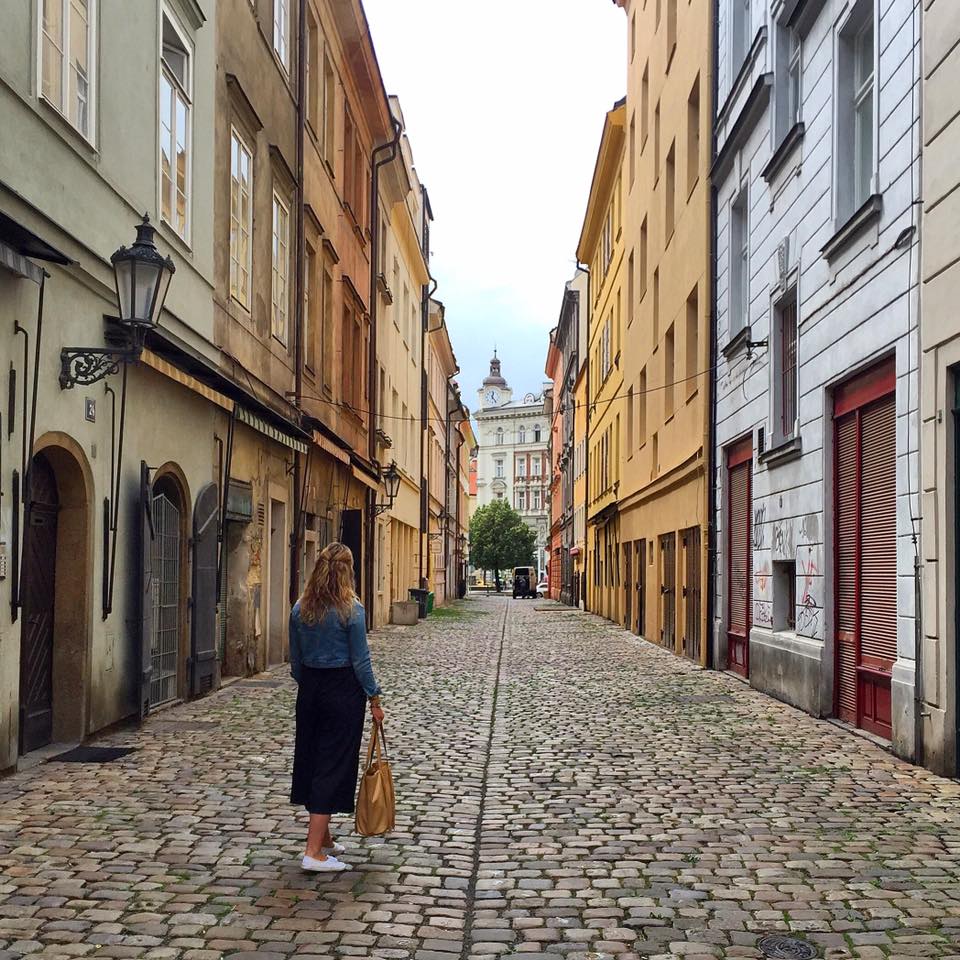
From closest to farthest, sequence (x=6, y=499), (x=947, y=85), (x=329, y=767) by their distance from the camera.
A: (x=329, y=767) → (x=6, y=499) → (x=947, y=85)

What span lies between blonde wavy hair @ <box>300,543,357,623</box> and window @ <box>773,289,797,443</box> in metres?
8.81

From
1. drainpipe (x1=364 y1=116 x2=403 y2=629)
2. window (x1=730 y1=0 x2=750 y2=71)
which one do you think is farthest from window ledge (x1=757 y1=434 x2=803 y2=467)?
drainpipe (x1=364 y1=116 x2=403 y2=629)

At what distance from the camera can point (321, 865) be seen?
18.6 feet

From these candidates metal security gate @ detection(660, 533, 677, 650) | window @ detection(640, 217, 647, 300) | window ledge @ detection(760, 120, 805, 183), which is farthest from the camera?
window @ detection(640, 217, 647, 300)

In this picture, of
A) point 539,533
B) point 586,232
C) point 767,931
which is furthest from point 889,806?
point 539,533

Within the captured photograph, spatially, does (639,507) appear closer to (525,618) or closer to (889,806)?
(525,618)

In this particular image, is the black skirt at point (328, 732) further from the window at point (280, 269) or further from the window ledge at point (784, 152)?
the window at point (280, 269)

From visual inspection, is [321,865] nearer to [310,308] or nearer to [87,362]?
[87,362]

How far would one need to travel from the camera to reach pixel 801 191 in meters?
12.8

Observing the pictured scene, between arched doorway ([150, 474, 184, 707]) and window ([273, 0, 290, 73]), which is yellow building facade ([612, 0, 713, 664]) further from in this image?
arched doorway ([150, 474, 184, 707])

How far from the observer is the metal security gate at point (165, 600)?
37.0ft

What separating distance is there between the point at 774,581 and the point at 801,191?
4548mm

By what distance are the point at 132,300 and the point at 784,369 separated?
323 inches

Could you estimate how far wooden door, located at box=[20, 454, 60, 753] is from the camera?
8.73m
